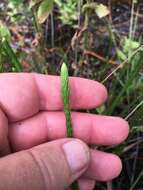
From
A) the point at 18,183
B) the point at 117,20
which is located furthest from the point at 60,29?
the point at 18,183

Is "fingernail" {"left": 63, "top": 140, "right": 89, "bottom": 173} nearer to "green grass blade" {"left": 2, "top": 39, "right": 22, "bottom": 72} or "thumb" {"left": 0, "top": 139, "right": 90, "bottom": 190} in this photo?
"thumb" {"left": 0, "top": 139, "right": 90, "bottom": 190}

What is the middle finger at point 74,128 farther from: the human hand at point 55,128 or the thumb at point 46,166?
the thumb at point 46,166

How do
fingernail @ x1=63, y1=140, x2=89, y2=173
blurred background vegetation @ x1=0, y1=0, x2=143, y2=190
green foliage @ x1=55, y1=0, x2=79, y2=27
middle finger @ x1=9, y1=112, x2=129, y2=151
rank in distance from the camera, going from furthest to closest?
green foliage @ x1=55, y1=0, x2=79, y2=27
blurred background vegetation @ x1=0, y1=0, x2=143, y2=190
middle finger @ x1=9, y1=112, x2=129, y2=151
fingernail @ x1=63, y1=140, x2=89, y2=173

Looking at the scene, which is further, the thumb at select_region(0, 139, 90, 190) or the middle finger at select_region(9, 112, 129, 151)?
the middle finger at select_region(9, 112, 129, 151)

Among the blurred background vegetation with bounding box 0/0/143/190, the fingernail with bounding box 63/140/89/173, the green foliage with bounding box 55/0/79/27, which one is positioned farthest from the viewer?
the green foliage with bounding box 55/0/79/27

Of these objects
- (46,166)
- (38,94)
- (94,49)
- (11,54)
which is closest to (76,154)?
(46,166)

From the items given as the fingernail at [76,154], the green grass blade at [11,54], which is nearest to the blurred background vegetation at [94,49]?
the green grass blade at [11,54]

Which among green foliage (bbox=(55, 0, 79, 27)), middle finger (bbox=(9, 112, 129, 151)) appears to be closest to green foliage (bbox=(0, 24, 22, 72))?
middle finger (bbox=(9, 112, 129, 151))

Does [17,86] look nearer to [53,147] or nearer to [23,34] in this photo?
[53,147]
